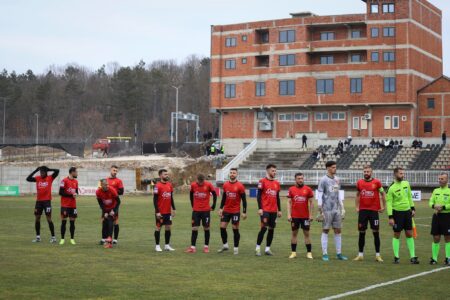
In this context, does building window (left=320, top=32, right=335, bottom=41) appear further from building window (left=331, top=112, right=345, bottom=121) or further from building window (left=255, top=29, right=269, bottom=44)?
building window (left=331, top=112, right=345, bottom=121)

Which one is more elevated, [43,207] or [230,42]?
[230,42]

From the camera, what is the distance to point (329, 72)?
84.8 m

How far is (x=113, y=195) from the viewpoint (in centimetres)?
2255

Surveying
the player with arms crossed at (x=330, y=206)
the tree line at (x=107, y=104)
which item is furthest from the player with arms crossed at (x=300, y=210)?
the tree line at (x=107, y=104)

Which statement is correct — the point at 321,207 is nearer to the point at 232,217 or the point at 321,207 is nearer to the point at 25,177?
the point at 232,217

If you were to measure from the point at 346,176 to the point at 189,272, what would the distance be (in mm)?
52037

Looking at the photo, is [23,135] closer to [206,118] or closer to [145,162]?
[206,118]

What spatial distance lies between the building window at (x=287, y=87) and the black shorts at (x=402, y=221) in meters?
67.6

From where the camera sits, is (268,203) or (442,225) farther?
(268,203)

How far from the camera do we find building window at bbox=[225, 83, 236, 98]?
9038 cm

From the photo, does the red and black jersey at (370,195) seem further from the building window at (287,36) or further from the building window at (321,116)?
the building window at (287,36)

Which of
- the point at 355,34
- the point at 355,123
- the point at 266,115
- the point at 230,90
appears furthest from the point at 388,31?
the point at 230,90

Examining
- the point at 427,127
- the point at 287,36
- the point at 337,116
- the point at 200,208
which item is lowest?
the point at 200,208

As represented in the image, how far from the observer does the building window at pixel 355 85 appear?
83312mm
